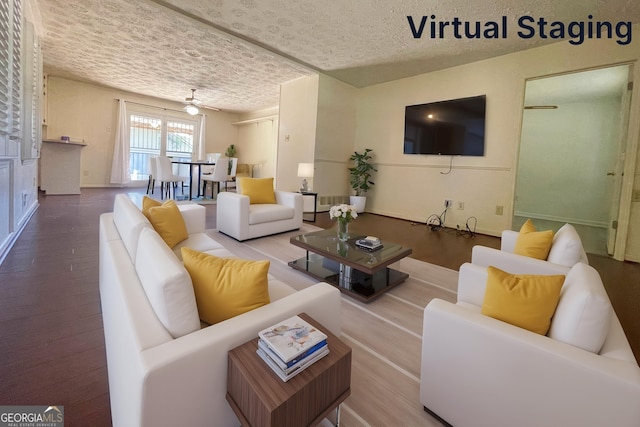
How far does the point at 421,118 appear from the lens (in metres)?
5.08

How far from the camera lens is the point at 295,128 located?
5.87m

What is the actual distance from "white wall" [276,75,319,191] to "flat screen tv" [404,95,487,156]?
1.83 m

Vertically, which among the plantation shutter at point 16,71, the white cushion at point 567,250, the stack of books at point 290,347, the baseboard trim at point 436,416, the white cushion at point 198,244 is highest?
the plantation shutter at point 16,71

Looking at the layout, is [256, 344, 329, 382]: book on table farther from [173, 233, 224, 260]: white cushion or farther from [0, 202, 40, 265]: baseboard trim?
[0, 202, 40, 265]: baseboard trim

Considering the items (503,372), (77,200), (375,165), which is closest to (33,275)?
(503,372)

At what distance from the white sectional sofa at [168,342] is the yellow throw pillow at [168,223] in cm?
85

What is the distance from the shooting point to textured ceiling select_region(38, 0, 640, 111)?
316 cm

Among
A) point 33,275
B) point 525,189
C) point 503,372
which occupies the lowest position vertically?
point 33,275

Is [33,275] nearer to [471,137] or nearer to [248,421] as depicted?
[248,421]

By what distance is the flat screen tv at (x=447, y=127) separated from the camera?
4465 mm

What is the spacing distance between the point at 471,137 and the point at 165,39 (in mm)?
4946

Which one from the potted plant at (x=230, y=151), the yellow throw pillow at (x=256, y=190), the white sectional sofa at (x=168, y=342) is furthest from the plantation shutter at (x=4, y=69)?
the potted plant at (x=230, y=151)

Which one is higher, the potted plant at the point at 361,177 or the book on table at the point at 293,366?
the potted plant at the point at 361,177

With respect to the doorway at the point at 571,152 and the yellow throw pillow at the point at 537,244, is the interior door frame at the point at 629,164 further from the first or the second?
the yellow throw pillow at the point at 537,244
